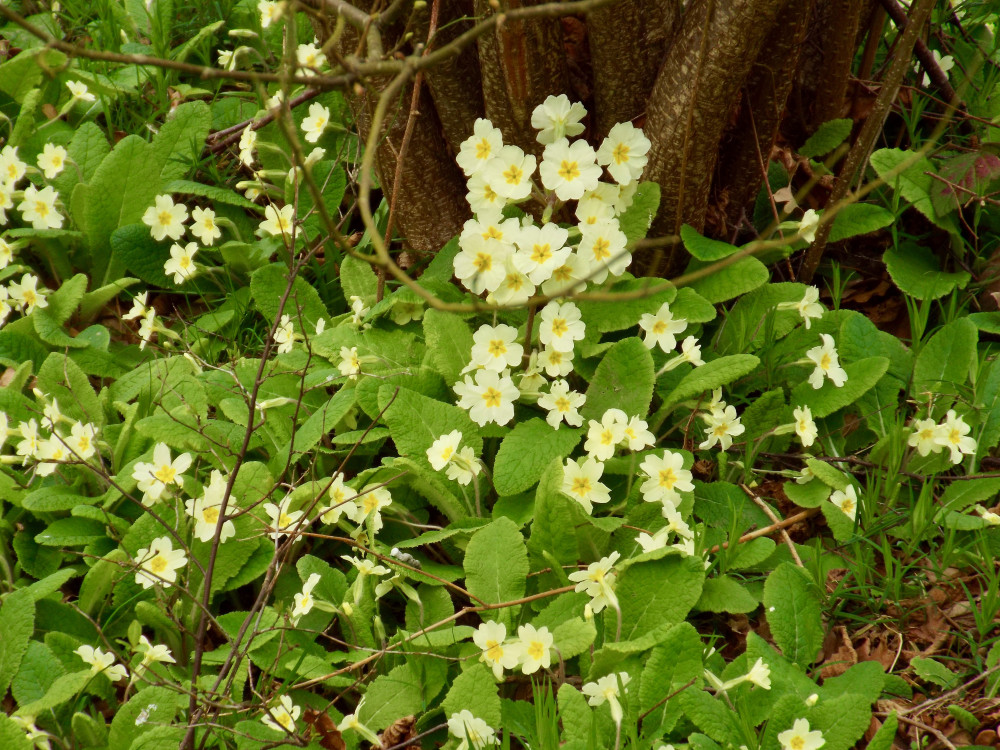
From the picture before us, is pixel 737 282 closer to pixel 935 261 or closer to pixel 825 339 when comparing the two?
pixel 825 339

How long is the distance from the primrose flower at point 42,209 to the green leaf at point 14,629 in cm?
152

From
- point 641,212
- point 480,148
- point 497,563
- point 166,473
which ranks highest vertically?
point 480,148

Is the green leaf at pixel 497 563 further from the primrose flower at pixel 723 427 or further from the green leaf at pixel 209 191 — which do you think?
the green leaf at pixel 209 191

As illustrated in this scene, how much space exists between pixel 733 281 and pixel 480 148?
2.81 ft

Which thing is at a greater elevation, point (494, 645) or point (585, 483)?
point (585, 483)

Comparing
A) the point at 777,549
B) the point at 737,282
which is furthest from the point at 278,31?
the point at 777,549

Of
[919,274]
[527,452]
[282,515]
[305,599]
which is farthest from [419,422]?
[919,274]

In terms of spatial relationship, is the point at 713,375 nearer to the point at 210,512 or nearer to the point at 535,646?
the point at 535,646

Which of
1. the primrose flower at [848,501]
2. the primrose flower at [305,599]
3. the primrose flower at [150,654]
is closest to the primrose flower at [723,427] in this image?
the primrose flower at [848,501]

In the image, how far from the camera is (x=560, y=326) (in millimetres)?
2377

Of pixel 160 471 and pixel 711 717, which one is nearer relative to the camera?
pixel 711 717

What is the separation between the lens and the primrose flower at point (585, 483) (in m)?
2.23

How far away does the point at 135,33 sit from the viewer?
4043mm

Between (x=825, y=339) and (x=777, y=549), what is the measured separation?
1.96ft
